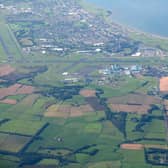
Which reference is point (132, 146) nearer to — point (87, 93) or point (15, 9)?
point (87, 93)

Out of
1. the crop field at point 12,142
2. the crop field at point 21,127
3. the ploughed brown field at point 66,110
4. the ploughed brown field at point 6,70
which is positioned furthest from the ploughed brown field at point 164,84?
the crop field at point 12,142

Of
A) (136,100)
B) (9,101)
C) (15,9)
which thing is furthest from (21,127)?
(15,9)

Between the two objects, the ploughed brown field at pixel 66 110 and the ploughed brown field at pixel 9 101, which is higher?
the ploughed brown field at pixel 9 101

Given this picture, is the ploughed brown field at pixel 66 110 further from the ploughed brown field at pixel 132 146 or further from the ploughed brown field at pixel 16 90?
the ploughed brown field at pixel 132 146


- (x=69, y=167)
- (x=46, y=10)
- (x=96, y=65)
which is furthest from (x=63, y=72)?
(x=46, y=10)

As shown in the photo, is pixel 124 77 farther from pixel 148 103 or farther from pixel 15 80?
pixel 15 80

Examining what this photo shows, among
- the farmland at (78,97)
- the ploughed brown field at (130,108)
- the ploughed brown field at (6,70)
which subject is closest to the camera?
the farmland at (78,97)

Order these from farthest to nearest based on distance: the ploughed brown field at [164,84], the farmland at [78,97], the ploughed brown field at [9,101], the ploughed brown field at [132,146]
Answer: the ploughed brown field at [164,84]
the ploughed brown field at [9,101]
the ploughed brown field at [132,146]
the farmland at [78,97]
